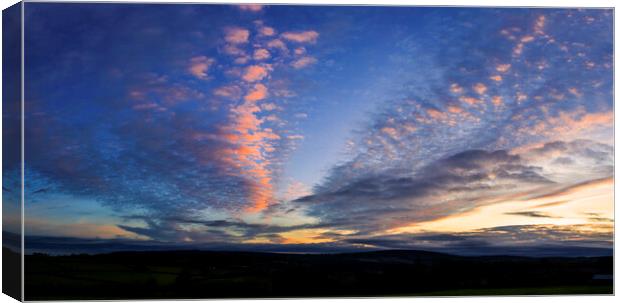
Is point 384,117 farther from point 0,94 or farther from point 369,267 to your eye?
point 0,94

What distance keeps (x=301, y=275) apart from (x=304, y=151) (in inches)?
69.6

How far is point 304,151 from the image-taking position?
1322 cm

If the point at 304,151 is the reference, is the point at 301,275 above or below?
below

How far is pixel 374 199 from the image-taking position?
13188 mm

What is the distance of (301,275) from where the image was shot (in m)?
13.2

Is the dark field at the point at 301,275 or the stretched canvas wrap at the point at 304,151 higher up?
the stretched canvas wrap at the point at 304,151

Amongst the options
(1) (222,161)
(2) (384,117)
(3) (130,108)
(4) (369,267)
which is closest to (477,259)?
(4) (369,267)

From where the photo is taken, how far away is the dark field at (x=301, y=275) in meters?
12.9

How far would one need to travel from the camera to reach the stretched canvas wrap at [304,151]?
1277 cm

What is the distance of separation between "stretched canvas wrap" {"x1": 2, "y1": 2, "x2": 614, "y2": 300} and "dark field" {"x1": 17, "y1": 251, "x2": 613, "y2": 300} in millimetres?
24

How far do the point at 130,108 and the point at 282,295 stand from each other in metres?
3.39

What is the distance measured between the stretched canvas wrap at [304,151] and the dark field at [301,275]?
0.02m

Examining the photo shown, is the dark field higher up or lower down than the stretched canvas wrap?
lower down

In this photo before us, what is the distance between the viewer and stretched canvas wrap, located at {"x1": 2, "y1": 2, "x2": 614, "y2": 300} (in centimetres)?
1277
